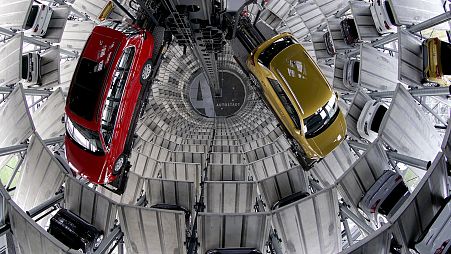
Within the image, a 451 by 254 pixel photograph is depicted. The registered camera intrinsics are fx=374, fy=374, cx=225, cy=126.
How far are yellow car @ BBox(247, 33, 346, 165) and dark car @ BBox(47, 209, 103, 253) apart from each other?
5.39 m

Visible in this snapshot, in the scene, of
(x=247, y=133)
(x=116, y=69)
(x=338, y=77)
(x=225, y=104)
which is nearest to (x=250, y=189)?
(x=116, y=69)

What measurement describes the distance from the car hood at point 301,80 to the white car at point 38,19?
23.5ft

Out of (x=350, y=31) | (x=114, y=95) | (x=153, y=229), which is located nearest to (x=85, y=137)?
(x=114, y=95)

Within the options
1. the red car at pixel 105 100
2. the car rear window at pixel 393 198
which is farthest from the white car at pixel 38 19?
the car rear window at pixel 393 198

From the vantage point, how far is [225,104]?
20531 mm

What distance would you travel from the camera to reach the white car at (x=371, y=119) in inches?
384

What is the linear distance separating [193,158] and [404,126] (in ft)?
23.6

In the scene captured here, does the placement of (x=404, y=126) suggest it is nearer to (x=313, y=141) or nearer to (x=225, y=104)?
(x=313, y=141)

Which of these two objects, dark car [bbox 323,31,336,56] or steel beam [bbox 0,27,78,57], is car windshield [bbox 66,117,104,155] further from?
dark car [bbox 323,31,336,56]

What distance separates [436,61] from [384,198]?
3.70 metres

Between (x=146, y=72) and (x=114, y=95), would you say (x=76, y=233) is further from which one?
(x=146, y=72)

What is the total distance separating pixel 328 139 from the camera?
974 centimetres

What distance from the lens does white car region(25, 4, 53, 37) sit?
11.0 meters

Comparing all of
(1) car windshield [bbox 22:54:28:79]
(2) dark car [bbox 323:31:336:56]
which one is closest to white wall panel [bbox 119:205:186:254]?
(1) car windshield [bbox 22:54:28:79]
